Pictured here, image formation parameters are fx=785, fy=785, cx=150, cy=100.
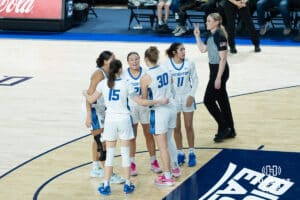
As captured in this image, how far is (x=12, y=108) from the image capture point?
43.6ft

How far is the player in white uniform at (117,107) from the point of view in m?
8.88

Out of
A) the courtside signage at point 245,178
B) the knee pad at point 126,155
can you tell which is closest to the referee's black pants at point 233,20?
the courtside signage at point 245,178

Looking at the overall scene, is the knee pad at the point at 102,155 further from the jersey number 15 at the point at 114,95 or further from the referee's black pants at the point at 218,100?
the referee's black pants at the point at 218,100

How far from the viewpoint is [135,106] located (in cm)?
952

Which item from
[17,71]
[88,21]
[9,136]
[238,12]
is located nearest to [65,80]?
[17,71]

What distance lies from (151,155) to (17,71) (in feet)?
23.5

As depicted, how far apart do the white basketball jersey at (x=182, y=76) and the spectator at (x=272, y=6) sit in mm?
9308

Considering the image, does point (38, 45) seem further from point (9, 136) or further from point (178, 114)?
point (178, 114)

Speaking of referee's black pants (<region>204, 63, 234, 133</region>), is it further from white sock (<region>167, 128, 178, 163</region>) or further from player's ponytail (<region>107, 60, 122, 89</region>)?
player's ponytail (<region>107, 60, 122, 89</region>)

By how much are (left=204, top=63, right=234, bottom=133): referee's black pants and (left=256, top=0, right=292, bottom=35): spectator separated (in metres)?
8.05

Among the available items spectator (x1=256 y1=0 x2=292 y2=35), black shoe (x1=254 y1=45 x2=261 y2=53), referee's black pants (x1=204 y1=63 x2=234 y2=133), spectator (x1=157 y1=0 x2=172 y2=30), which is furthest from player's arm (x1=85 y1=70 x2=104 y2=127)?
spectator (x1=157 y1=0 x2=172 y2=30)

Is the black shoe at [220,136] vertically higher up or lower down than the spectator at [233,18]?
lower down

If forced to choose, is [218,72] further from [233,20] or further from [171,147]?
[233,20]

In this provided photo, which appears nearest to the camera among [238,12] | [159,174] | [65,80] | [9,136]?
[159,174]
